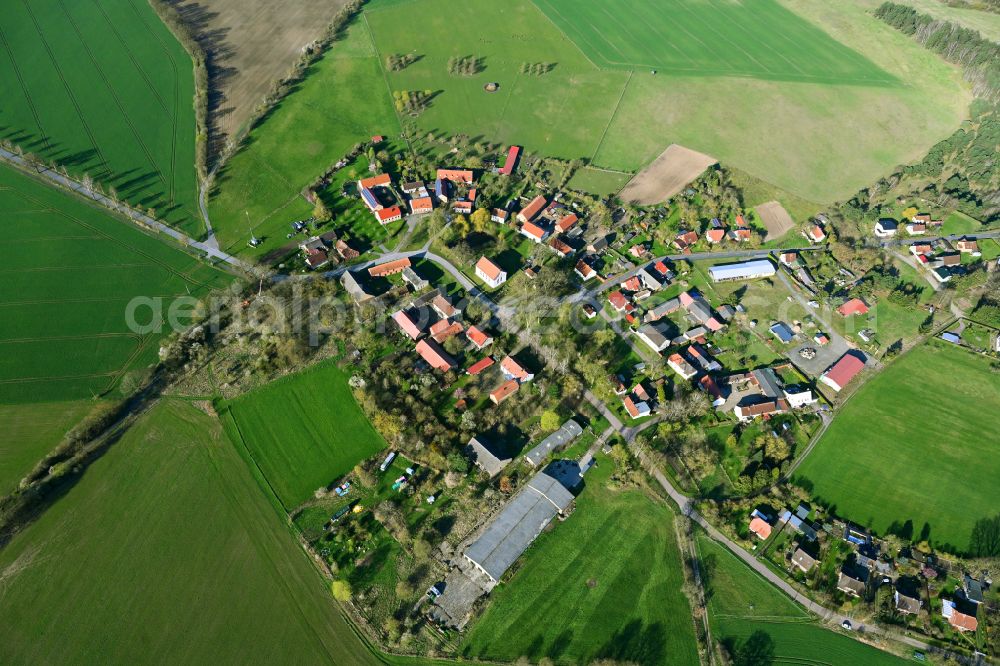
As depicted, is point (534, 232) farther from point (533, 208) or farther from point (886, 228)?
point (886, 228)

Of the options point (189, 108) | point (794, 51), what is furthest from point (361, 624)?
point (794, 51)

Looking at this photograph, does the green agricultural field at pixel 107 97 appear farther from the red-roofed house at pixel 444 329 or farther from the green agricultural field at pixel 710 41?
the green agricultural field at pixel 710 41

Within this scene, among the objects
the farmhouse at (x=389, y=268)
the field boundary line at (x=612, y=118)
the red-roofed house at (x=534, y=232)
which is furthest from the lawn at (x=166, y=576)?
the field boundary line at (x=612, y=118)

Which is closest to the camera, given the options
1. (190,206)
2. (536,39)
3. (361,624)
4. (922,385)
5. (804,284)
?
(361,624)

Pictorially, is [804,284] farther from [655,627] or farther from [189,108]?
[189,108]

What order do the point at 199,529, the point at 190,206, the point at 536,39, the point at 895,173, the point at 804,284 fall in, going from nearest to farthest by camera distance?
the point at 199,529
the point at 804,284
the point at 190,206
the point at 895,173
the point at 536,39

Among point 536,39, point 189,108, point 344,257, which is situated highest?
point 536,39
